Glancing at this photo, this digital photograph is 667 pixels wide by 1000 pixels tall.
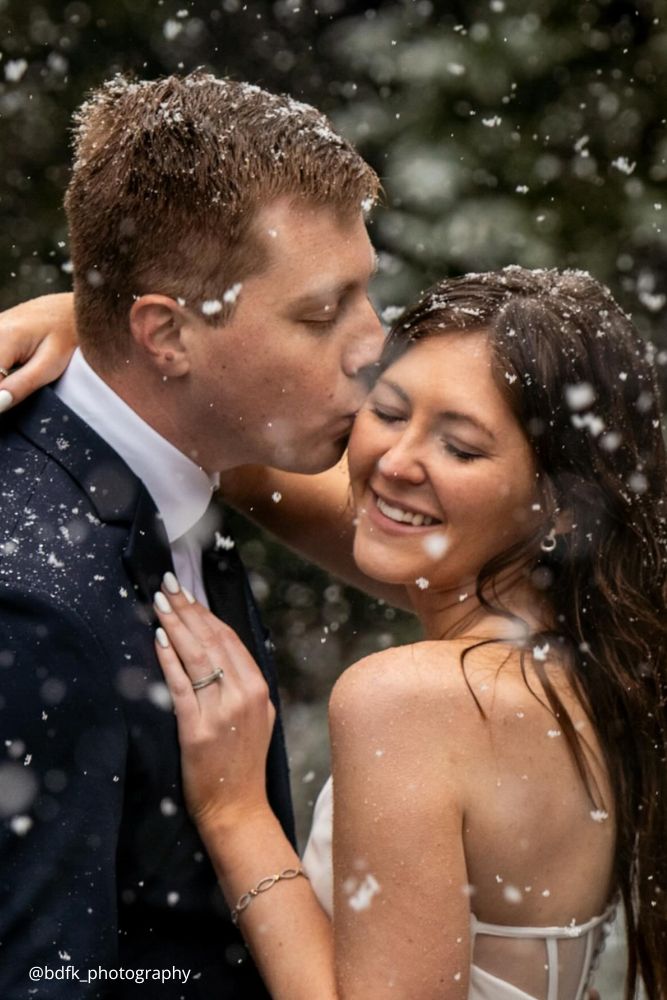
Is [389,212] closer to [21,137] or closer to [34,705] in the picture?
[21,137]

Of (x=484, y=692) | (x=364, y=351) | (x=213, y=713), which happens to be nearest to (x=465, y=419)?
(x=364, y=351)

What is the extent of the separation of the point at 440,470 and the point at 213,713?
62cm

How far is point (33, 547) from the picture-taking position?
2.60m

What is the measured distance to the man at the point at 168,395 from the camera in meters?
2.67

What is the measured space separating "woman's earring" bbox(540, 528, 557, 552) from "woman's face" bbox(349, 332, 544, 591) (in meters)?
0.03

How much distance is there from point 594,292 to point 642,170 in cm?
240

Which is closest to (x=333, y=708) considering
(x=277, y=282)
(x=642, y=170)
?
(x=277, y=282)

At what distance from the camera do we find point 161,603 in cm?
282

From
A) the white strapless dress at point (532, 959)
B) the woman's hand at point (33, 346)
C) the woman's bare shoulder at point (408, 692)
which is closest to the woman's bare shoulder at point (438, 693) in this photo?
the woman's bare shoulder at point (408, 692)

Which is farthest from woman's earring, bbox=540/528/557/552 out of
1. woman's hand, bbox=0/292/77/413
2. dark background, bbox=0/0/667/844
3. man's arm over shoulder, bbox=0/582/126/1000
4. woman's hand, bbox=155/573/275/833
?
dark background, bbox=0/0/667/844

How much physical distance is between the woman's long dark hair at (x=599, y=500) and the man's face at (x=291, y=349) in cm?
15

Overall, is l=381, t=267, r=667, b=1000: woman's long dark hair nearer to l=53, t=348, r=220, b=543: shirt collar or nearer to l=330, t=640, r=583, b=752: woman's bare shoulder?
l=330, t=640, r=583, b=752: woman's bare shoulder

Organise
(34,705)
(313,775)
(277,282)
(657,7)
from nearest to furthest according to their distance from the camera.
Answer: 1. (34,705)
2. (277,282)
3. (657,7)
4. (313,775)

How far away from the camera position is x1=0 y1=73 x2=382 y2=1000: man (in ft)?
8.77
